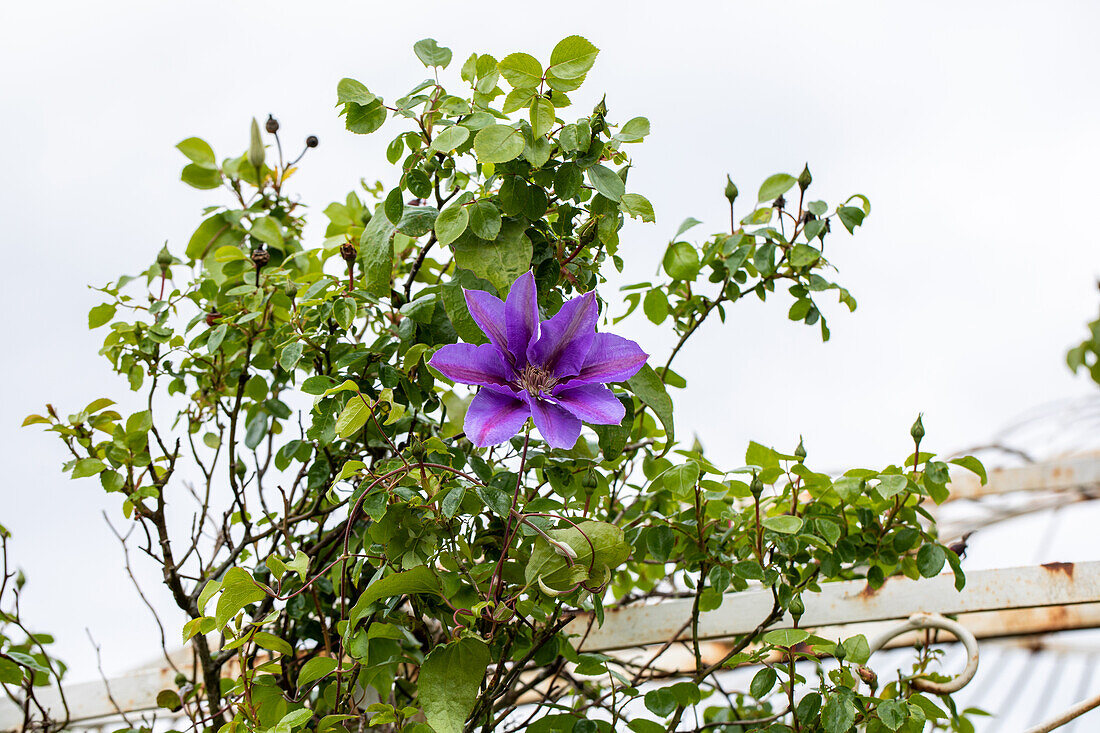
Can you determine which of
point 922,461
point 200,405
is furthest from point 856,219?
point 200,405

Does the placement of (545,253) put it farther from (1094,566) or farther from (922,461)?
(1094,566)

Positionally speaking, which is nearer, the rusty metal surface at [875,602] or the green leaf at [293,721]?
the green leaf at [293,721]

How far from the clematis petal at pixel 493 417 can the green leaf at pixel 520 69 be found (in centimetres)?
25

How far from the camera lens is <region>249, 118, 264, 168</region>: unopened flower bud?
1130 millimetres

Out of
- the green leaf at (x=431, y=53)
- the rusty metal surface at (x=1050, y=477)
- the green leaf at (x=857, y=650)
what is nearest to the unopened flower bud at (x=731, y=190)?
the green leaf at (x=431, y=53)

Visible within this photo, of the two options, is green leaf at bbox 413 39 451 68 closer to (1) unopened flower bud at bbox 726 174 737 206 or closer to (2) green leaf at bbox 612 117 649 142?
(2) green leaf at bbox 612 117 649 142

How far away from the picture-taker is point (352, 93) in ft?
2.44

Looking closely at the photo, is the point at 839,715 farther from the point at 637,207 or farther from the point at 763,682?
the point at 637,207

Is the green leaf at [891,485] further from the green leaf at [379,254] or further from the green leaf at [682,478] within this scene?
the green leaf at [379,254]

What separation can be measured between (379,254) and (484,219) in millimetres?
109

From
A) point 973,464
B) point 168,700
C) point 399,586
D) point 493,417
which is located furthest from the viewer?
point 168,700

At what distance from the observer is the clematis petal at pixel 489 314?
0.62 metres

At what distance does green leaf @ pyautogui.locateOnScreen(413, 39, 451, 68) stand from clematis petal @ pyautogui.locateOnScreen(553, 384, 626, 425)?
1.04 ft

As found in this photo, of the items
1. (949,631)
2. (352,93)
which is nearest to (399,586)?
(352,93)
